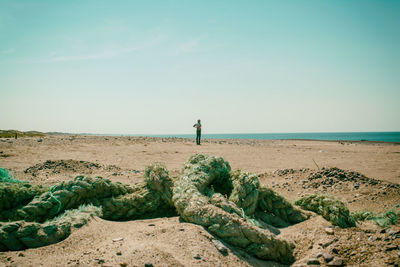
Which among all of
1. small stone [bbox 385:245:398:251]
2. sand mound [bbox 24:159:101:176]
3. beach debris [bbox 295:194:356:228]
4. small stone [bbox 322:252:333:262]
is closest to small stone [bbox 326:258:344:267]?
small stone [bbox 322:252:333:262]

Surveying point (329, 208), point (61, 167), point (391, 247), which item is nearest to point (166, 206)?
point (329, 208)

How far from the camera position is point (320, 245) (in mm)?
2457

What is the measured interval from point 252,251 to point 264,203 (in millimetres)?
1074

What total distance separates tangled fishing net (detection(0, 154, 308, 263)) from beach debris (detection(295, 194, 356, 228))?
0.72ft

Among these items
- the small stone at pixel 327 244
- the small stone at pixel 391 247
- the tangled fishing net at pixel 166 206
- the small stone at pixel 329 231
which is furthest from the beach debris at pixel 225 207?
the small stone at pixel 391 247

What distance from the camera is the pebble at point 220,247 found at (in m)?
2.14

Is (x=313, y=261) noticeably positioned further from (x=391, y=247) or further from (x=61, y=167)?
(x=61, y=167)

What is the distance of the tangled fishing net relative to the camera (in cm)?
228

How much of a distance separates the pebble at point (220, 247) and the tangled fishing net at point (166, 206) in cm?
8

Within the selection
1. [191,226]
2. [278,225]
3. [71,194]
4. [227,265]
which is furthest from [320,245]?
[71,194]

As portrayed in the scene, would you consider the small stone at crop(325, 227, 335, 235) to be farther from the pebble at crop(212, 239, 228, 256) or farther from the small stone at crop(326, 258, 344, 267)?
the pebble at crop(212, 239, 228, 256)

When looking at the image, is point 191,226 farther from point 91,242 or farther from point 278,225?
point 278,225

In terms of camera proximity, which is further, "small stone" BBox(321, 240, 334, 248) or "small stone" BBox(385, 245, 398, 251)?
"small stone" BBox(321, 240, 334, 248)

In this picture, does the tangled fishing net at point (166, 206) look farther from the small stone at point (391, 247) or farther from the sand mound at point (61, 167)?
the sand mound at point (61, 167)
